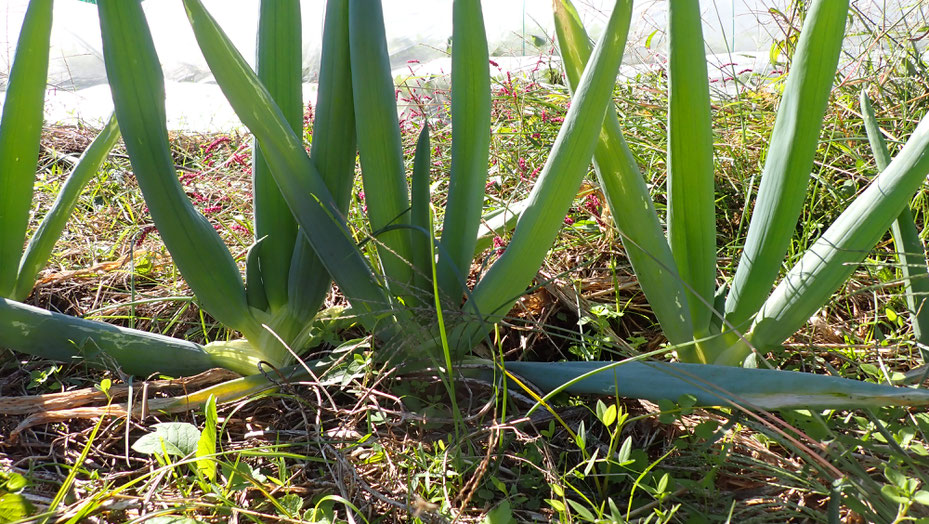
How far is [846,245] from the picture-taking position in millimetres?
771

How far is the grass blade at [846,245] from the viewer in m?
0.75

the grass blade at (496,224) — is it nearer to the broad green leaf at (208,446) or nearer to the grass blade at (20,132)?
the broad green leaf at (208,446)

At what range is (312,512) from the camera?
0.70 m

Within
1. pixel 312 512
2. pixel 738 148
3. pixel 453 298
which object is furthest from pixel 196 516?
pixel 738 148

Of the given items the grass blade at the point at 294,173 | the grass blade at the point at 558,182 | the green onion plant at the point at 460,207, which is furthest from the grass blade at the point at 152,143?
the grass blade at the point at 558,182

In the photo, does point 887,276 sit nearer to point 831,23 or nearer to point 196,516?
point 831,23

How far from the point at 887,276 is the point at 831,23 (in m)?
0.50

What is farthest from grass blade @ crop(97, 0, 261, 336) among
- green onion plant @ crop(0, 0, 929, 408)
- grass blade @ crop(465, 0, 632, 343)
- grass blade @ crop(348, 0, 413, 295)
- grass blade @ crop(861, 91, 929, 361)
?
grass blade @ crop(861, 91, 929, 361)

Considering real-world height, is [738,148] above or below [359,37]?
below

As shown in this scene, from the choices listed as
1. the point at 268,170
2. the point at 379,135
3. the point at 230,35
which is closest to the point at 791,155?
the point at 379,135

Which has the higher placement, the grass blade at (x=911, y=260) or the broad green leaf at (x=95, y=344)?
the grass blade at (x=911, y=260)

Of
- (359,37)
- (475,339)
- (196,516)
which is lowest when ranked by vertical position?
(196,516)

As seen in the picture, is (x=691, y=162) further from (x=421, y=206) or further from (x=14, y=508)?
(x=14, y=508)

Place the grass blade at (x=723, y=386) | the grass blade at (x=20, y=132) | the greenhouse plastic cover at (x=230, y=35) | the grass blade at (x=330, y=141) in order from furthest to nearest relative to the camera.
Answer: the greenhouse plastic cover at (x=230, y=35) < the grass blade at (x=20, y=132) < the grass blade at (x=330, y=141) < the grass blade at (x=723, y=386)
